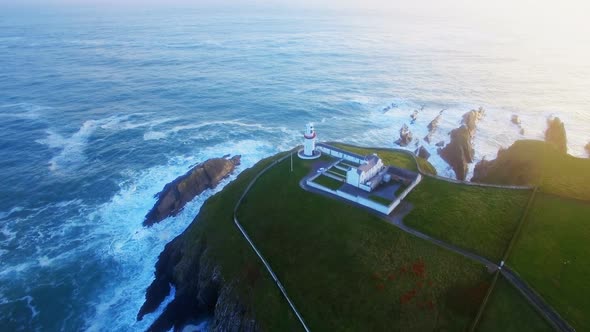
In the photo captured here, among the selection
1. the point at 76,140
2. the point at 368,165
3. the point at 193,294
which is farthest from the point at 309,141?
the point at 76,140

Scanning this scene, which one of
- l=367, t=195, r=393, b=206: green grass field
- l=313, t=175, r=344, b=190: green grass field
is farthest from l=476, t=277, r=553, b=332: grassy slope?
l=313, t=175, r=344, b=190: green grass field

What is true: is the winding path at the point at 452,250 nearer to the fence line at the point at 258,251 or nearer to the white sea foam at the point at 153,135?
the fence line at the point at 258,251

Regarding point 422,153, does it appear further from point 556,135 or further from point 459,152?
point 556,135

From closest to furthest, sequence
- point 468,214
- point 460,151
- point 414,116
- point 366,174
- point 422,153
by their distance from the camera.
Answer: point 468,214 → point 366,174 → point 460,151 → point 422,153 → point 414,116

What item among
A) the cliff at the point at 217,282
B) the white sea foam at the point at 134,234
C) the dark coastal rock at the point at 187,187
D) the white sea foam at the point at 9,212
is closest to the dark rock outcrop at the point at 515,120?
the white sea foam at the point at 134,234

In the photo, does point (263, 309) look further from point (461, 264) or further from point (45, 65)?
point (45, 65)

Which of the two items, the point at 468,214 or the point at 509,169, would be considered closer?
the point at 468,214
